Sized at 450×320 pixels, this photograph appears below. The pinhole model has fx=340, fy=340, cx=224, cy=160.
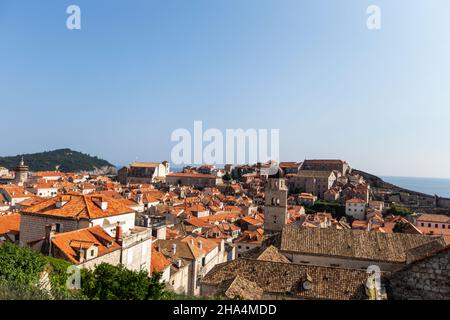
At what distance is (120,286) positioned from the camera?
1259 cm

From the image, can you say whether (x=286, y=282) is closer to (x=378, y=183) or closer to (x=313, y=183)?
(x=313, y=183)

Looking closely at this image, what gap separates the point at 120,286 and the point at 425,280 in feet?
32.5

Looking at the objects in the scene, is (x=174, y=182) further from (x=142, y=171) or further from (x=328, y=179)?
(x=328, y=179)

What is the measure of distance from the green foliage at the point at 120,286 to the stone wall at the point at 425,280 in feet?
25.7

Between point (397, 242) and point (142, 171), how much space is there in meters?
116

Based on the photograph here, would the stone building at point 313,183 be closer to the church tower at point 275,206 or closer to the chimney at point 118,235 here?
the church tower at point 275,206

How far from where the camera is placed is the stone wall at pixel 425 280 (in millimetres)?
7738

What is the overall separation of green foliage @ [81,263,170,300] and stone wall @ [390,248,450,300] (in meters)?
7.85

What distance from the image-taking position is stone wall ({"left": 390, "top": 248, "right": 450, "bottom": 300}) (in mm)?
7738
